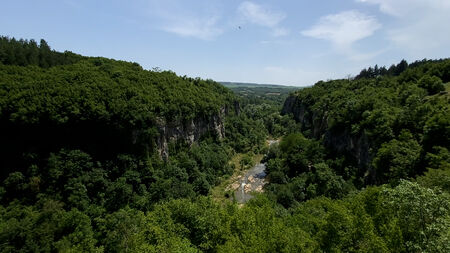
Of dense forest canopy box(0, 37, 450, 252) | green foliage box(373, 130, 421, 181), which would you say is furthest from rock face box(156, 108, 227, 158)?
green foliage box(373, 130, 421, 181)

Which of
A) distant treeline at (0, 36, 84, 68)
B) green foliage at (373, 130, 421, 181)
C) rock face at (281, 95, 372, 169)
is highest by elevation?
distant treeline at (0, 36, 84, 68)

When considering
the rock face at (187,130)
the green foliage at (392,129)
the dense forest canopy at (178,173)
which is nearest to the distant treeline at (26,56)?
the dense forest canopy at (178,173)

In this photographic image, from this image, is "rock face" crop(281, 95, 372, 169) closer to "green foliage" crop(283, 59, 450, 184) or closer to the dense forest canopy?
"green foliage" crop(283, 59, 450, 184)

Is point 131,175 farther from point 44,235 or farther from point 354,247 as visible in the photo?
point 354,247

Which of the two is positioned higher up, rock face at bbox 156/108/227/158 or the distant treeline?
the distant treeline

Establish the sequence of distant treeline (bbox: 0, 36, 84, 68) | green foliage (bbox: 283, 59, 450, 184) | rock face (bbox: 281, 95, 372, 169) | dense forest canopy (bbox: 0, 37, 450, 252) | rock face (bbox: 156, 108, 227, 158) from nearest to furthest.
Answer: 1. dense forest canopy (bbox: 0, 37, 450, 252)
2. green foliage (bbox: 283, 59, 450, 184)
3. rock face (bbox: 281, 95, 372, 169)
4. distant treeline (bbox: 0, 36, 84, 68)
5. rock face (bbox: 156, 108, 227, 158)

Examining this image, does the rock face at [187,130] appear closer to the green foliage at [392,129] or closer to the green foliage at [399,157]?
the green foliage at [392,129]

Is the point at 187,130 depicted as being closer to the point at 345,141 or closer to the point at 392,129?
the point at 345,141
